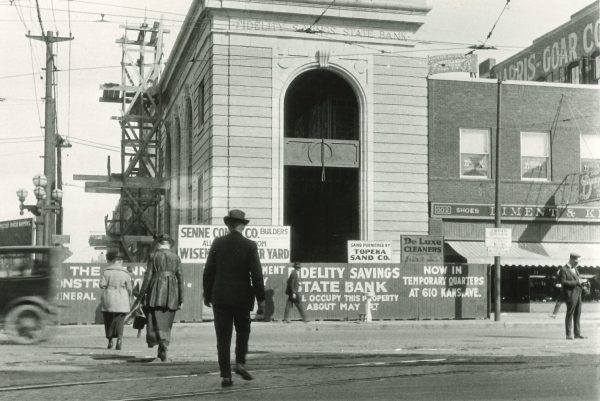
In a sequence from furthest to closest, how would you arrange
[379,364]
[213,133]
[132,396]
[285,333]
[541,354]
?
[213,133]
[285,333]
[541,354]
[379,364]
[132,396]

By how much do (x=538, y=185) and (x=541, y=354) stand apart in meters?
18.9

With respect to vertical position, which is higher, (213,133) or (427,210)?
(213,133)

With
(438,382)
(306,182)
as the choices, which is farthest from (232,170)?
(438,382)

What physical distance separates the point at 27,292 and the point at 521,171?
793 inches

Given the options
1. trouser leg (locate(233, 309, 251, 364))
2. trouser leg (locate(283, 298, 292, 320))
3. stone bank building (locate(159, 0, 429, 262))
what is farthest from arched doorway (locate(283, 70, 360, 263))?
trouser leg (locate(233, 309, 251, 364))

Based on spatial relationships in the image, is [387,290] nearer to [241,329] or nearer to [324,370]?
[324,370]

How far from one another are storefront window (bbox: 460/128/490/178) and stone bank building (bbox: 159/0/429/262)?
1437 mm

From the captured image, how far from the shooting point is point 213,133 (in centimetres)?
2795

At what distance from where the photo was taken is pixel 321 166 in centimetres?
3062

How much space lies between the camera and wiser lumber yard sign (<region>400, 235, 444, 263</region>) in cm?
2505

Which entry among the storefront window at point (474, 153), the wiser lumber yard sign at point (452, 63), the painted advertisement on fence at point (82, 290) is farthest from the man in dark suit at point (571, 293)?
the wiser lumber yard sign at point (452, 63)

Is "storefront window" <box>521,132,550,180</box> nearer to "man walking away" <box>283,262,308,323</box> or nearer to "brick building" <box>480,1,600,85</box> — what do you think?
"brick building" <box>480,1,600,85</box>

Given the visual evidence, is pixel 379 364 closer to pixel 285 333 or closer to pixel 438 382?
pixel 438 382

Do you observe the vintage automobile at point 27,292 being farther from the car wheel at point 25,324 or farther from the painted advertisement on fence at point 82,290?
the painted advertisement on fence at point 82,290
